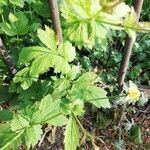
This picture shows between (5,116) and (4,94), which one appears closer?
(5,116)

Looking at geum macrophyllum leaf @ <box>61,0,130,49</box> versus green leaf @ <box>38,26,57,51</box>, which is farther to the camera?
green leaf @ <box>38,26,57,51</box>

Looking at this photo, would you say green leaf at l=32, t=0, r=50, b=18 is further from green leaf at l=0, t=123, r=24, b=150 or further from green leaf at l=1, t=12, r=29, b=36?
green leaf at l=0, t=123, r=24, b=150

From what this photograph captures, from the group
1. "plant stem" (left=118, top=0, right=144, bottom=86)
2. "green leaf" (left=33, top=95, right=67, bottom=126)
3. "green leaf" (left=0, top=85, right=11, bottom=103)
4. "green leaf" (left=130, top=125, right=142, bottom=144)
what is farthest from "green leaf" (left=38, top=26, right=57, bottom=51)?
"green leaf" (left=130, top=125, right=142, bottom=144)

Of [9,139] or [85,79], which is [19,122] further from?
[85,79]

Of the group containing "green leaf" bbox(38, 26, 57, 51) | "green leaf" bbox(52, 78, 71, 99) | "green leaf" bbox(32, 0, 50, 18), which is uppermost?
"green leaf" bbox(32, 0, 50, 18)

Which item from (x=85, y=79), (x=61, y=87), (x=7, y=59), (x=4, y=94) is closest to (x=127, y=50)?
(x=85, y=79)

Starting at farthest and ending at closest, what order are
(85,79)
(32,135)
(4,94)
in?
(4,94) → (85,79) → (32,135)

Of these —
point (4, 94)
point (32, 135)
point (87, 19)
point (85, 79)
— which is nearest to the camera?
point (87, 19)
